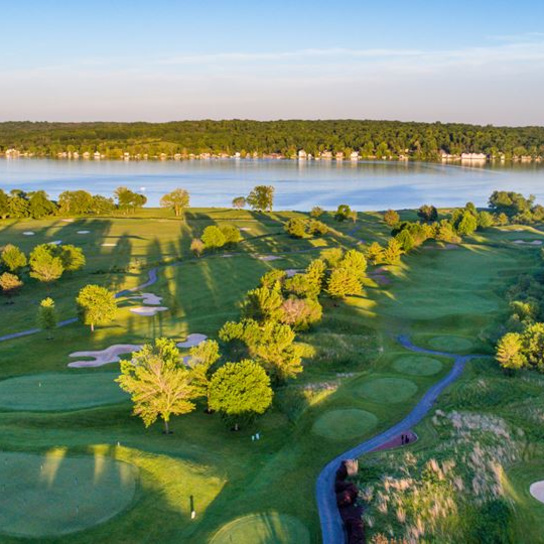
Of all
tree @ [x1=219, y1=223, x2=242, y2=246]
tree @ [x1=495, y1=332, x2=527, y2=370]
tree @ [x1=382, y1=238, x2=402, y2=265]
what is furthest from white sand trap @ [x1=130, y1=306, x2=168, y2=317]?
tree @ [x1=495, y1=332, x2=527, y2=370]

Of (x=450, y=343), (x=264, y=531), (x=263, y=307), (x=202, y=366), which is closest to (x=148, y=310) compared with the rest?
(x=263, y=307)

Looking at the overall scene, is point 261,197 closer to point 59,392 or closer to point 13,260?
point 13,260

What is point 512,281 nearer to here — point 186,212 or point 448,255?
point 448,255

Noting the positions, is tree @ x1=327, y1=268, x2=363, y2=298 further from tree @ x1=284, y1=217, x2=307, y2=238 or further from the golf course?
tree @ x1=284, y1=217, x2=307, y2=238

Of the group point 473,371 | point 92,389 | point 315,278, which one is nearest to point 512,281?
point 315,278

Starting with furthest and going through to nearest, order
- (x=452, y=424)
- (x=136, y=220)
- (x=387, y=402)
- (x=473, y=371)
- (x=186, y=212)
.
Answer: (x=186, y=212)
(x=136, y=220)
(x=473, y=371)
(x=387, y=402)
(x=452, y=424)

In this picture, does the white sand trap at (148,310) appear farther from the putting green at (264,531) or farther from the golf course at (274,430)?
the putting green at (264,531)

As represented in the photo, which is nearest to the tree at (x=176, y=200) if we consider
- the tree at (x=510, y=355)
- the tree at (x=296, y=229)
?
the tree at (x=296, y=229)
